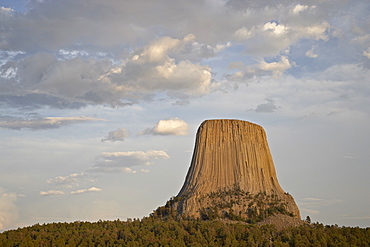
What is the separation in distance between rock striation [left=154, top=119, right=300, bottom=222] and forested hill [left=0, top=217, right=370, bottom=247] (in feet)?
12.9

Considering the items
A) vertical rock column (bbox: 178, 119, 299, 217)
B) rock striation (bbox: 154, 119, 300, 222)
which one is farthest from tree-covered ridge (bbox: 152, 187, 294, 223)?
vertical rock column (bbox: 178, 119, 299, 217)

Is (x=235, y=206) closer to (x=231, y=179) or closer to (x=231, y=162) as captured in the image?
(x=231, y=179)

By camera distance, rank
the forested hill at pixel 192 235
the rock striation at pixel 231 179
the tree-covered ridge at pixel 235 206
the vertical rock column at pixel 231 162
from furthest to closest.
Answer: the vertical rock column at pixel 231 162 → the rock striation at pixel 231 179 → the tree-covered ridge at pixel 235 206 → the forested hill at pixel 192 235

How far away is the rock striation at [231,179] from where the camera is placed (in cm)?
7112

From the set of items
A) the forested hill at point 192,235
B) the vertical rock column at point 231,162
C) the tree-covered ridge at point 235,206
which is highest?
the vertical rock column at point 231,162

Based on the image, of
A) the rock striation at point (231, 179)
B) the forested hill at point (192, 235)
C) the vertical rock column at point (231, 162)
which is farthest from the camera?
the vertical rock column at point (231, 162)

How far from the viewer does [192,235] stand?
63000 mm

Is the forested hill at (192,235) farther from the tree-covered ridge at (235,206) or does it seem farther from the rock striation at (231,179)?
the rock striation at (231,179)

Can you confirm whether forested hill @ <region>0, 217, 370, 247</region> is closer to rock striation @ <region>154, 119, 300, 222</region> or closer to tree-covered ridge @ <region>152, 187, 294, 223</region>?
tree-covered ridge @ <region>152, 187, 294, 223</region>

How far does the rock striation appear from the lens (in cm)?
7112

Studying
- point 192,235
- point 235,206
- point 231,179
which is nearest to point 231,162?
point 231,179

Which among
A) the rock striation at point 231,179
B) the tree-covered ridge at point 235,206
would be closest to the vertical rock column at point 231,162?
the rock striation at point 231,179

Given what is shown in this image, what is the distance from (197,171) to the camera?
77125mm

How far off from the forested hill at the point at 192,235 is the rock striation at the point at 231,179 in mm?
3939
